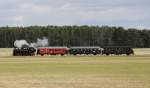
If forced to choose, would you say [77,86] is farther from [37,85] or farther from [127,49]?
[127,49]

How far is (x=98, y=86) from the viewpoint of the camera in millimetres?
33125

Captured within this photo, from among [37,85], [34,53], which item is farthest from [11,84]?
[34,53]

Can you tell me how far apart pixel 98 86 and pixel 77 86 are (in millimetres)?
1383

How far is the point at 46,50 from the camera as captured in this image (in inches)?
4970

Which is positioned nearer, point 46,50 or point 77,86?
point 77,86

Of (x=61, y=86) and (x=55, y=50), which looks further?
(x=55, y=50)

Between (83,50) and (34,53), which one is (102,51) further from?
(34,53)

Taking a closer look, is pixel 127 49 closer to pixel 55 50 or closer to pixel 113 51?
pixel 113 51

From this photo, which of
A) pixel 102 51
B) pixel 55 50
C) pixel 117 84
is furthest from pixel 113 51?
pixel 117 84

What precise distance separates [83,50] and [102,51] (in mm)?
4766

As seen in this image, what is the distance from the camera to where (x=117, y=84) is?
34.3 metres

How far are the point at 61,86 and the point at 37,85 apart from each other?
178cm

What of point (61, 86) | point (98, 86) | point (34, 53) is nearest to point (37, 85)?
point (61, 86)

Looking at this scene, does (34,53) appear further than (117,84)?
Yes
